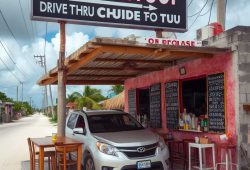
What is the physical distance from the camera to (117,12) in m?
10.5

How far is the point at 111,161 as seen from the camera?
8.05 metres

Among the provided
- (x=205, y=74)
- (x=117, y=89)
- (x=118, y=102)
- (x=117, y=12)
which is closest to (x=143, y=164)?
(x=205, y=74)

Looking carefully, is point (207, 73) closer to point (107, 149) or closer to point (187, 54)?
point (187, 54)

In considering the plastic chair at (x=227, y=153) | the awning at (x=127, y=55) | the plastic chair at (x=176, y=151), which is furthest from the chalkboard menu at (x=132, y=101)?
the plastic chair at (x=227, y=153)

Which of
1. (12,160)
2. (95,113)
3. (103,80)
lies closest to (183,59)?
(95,113)

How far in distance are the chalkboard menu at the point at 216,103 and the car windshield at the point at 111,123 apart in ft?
6.32

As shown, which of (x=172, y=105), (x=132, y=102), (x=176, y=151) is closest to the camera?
(x=176, y=151)

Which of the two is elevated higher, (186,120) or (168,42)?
(168,42)

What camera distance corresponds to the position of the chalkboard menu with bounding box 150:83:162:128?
12.7 metres

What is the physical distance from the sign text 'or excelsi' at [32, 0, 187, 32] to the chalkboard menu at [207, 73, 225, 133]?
251 centimetres

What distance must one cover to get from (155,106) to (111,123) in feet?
11.5

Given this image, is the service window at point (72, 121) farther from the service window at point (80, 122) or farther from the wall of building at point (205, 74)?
the wall of building at point (205, 74)

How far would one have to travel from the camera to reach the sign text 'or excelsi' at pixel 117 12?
995cm

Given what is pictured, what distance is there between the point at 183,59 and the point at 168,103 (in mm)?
1838
